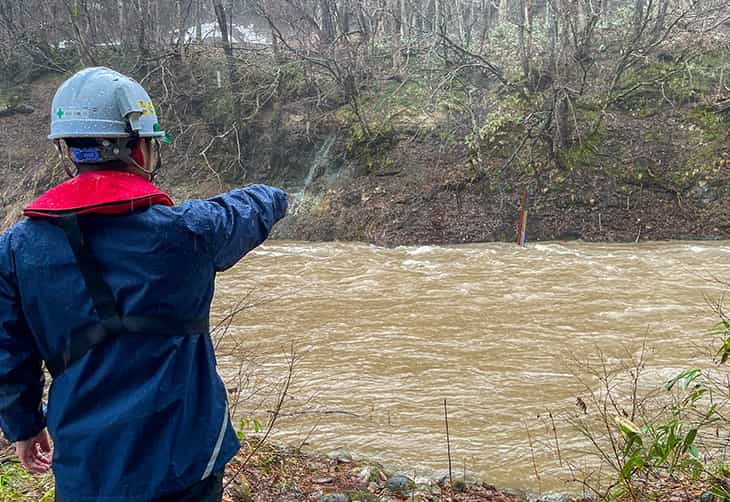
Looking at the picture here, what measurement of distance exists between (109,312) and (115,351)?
0.36 feet

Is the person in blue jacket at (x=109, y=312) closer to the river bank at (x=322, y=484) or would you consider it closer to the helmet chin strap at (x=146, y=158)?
the helmet chin strap at (x=146, y=158)

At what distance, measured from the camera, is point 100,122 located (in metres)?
1.68

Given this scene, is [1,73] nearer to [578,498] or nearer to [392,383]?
[392,383]

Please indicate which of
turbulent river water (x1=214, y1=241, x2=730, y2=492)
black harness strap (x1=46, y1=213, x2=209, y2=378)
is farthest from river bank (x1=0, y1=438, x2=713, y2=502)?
black harness strap (x1=46, y1=213, x2=209, y2=378)

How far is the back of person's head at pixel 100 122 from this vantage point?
5.50ft

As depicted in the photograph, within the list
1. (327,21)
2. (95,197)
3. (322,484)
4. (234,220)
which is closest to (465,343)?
(322,484)

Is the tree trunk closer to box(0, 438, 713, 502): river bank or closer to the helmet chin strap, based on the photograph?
box(0, 438, 713, 502): river bank

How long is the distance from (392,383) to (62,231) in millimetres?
4408

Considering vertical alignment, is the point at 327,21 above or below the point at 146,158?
above

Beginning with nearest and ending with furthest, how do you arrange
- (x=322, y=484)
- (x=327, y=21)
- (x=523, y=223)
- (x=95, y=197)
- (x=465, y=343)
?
(x=95, y=197) < (x=322, y=484) < (x=465, y=343) < (x=523, y=223) < (x=327, y=21)

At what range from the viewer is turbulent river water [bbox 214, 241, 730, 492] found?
457 cm

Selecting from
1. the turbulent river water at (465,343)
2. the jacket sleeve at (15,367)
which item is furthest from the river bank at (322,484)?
the jacket sleeve at (15,367)

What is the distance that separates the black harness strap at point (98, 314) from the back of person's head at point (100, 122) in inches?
9.0

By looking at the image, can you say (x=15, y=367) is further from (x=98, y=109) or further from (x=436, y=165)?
(x=436, y=165)
